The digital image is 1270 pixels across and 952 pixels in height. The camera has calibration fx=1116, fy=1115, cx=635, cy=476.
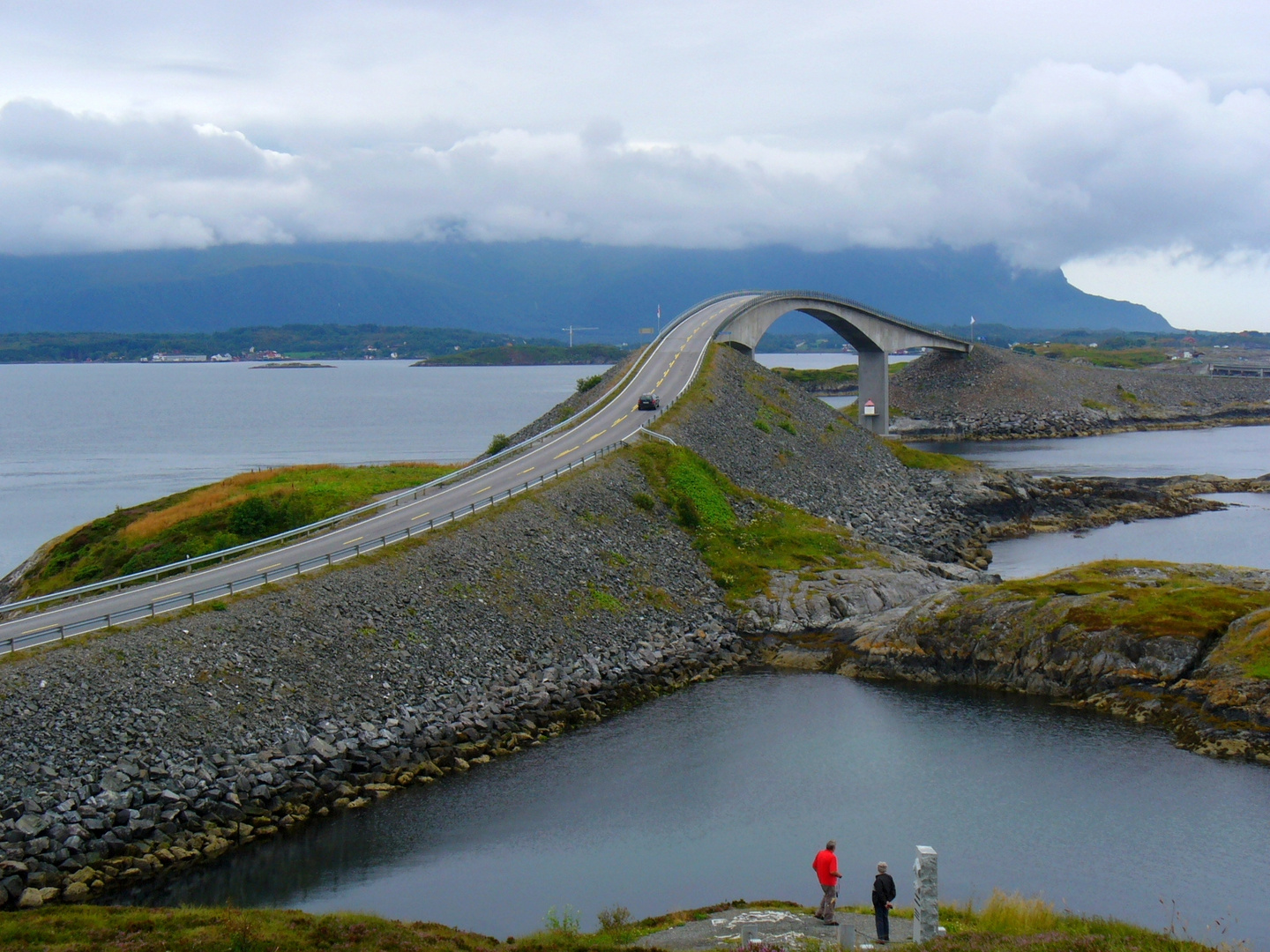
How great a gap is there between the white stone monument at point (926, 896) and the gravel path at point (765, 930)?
95 centimetres

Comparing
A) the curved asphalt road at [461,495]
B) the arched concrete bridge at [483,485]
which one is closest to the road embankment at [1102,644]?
the curved asphalt road at [461,495]

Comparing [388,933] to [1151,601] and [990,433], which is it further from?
[990,433]

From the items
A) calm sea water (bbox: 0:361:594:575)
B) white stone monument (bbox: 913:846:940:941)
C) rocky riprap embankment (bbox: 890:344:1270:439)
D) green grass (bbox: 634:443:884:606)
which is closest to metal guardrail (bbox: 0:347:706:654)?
green grass (bbox: 634:443:884:606)

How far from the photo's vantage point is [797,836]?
3294 cm

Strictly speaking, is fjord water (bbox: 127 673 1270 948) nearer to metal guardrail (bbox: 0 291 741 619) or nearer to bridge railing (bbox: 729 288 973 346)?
metal guardrail (bbox: 0 291 741 619)

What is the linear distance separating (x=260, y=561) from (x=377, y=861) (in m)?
18.8

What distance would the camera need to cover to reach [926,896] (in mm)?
22172

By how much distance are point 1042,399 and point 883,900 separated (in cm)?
14659

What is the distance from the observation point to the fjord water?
29234 mm

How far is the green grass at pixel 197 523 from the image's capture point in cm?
5591

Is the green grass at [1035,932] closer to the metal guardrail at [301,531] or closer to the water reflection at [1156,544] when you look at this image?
the metal guardrail at [301,531]

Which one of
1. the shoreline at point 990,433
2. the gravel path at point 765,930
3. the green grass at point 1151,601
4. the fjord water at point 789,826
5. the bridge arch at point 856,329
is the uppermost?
the bridge arch at point 856,329

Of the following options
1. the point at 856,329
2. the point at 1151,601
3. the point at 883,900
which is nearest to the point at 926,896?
the point at 883,900

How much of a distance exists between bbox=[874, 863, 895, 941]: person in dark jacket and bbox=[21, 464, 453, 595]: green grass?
3931 cm
